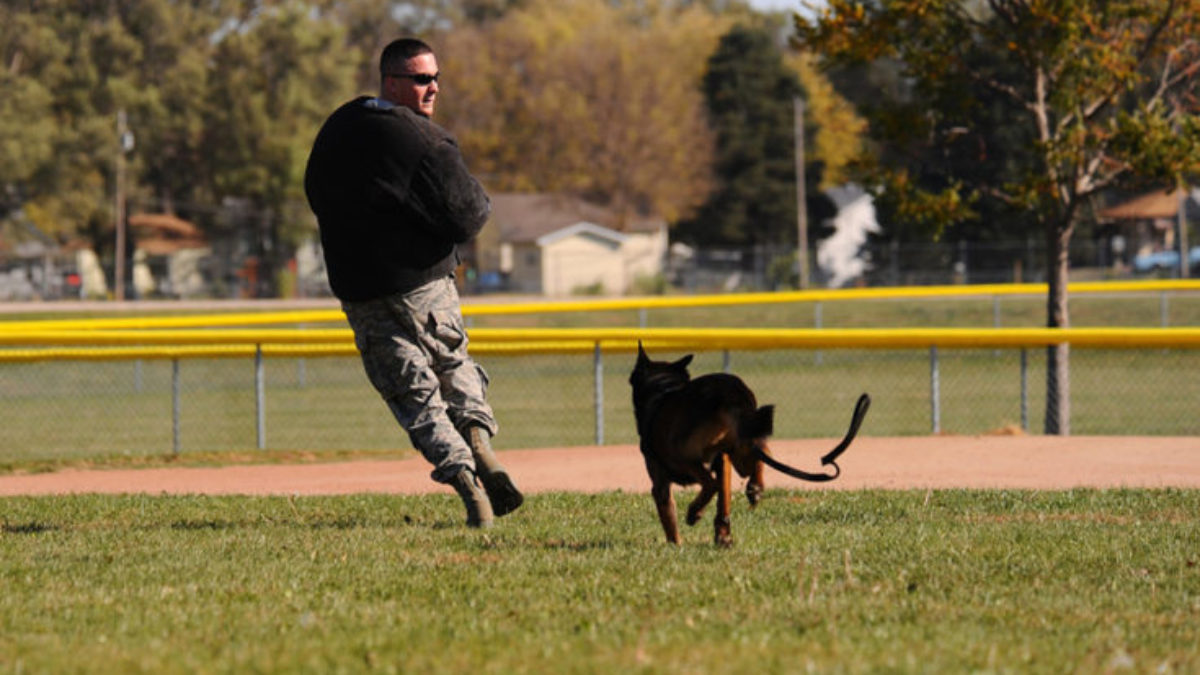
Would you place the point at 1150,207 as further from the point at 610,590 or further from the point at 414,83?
the point at 610,590

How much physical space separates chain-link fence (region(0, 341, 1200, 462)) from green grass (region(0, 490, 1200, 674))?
6381 mm

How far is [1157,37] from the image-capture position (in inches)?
647

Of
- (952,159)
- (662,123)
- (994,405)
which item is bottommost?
(994,405)

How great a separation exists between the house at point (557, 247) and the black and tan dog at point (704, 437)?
6521 cm

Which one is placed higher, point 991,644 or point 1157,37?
point 1157,37

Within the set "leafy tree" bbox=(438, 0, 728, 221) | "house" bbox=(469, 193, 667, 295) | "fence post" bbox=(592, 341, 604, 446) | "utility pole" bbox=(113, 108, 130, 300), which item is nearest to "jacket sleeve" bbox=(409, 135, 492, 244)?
"fence post" bbox=(592, 341, 604, 446)

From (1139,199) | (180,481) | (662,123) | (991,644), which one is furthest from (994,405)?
(662,123)

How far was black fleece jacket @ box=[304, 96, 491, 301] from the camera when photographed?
721cm

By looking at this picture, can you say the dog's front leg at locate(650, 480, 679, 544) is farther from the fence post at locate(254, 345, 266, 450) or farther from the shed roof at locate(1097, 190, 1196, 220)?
the shed roof at locate(1097, 190, 1196, 220)

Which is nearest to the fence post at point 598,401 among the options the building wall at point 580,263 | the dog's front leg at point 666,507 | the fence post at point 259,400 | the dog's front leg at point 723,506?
the fence post at point 259,400

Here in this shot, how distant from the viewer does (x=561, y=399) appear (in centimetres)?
2316

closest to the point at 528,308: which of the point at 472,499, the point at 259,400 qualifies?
the point at 259,400

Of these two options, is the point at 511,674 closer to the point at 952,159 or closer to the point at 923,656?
the point at 923,656

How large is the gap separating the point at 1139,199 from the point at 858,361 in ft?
151
